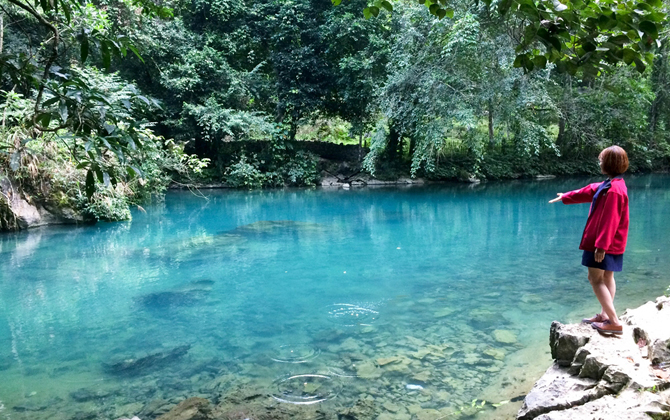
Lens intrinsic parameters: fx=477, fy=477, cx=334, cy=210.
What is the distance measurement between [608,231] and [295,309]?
3435 mm

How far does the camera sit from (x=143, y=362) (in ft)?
13.9

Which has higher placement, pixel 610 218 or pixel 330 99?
pixel 330 99

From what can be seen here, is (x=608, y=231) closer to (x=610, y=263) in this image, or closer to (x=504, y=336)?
(x=610, y=263)

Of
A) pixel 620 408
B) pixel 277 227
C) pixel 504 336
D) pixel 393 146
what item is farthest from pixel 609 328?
pixel 393 146

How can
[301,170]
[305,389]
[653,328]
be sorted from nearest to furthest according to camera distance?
[653,328], [305,389], [301,170]

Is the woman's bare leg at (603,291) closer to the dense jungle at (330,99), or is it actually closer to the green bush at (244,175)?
the dense jungle at (330,99)

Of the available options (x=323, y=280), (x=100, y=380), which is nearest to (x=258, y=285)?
(x=323, y=280)

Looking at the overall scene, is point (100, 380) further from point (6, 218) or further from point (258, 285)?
point (6, 218)

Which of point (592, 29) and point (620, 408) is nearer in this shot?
point (592, 29)

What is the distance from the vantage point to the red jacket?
308cm

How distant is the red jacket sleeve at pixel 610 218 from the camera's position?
3.07 meters

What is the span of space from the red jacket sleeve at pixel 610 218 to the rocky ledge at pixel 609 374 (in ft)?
2.05

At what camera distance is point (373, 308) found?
17.9 feet

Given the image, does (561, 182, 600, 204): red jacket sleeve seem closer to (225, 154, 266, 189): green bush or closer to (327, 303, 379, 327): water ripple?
(327, 303, 379, 327): water ripple
